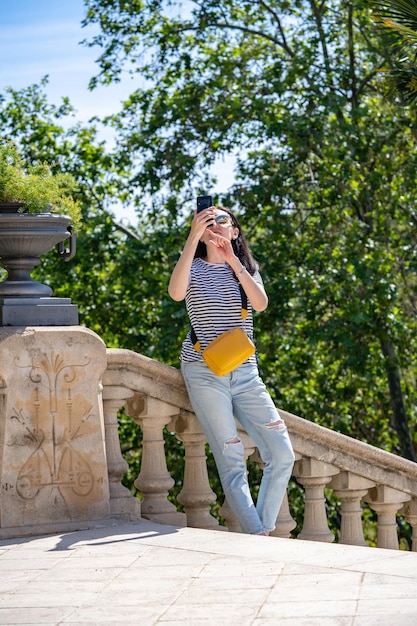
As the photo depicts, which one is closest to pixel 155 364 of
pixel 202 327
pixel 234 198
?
pixel 202 327

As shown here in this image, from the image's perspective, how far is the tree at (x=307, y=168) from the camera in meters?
12.4

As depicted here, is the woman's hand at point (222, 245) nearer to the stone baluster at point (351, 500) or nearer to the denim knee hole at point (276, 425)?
the denim knee hole at point (276, 425)

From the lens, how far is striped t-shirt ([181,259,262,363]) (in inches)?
216

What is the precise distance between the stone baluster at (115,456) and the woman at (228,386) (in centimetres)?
37

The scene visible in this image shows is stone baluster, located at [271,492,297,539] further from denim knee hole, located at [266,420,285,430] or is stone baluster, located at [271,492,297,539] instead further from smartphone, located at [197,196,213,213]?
smartphone, located at [197,196,213,213]

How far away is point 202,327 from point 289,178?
7818mm

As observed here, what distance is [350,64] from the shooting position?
13555 mm

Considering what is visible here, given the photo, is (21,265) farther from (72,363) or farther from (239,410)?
(239,410)

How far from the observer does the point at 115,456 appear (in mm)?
5648

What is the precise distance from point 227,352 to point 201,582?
4.87 feet

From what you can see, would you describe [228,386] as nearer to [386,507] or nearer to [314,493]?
[314,493]

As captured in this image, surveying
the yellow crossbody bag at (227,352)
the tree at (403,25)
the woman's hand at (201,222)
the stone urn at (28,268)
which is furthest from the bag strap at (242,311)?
the tree at (403,25)

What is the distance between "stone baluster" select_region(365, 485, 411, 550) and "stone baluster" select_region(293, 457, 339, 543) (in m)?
0.44

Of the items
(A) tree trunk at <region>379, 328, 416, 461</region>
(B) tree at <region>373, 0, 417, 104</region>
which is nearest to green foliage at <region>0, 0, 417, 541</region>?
(A) tree trunk at <region>379, 328, 416, 461</region>
